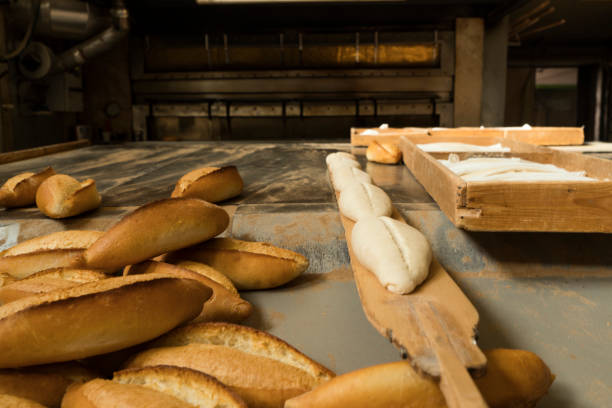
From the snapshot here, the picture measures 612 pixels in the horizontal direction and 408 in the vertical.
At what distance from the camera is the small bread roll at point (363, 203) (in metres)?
1.01

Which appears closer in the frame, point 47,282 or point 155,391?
point 155,391

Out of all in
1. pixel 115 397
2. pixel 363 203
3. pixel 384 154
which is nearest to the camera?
pixel 115 397

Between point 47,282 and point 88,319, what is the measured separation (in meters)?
0.22

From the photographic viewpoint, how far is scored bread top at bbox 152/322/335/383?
62cm

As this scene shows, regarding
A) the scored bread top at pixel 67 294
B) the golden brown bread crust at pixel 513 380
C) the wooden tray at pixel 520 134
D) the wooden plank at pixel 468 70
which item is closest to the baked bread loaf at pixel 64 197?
the scored bread top at pixel 67 294

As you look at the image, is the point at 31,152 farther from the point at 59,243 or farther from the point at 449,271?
the point at 449,271

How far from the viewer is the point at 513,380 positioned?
1.79 feet

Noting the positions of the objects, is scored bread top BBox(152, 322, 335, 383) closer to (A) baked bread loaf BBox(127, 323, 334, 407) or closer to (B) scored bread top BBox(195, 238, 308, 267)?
(A) baked bread loaf BBox(127, 323, 334, 407)

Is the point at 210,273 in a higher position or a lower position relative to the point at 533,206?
lower

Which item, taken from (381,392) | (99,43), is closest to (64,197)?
(381,392)

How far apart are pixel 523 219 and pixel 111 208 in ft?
3.60

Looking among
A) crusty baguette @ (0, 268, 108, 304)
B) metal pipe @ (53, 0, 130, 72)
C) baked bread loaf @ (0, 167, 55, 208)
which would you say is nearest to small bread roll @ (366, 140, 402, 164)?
baked bread loaf @ (0, 167, 55, 208)

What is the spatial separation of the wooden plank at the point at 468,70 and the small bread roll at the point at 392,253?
4.49 metres

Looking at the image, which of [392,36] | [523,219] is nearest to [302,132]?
[392,36]
